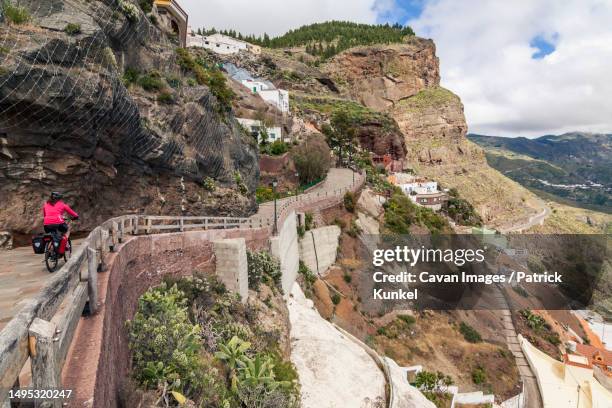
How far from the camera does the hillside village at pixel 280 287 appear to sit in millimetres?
9227

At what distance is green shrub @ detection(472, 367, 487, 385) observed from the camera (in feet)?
86.0

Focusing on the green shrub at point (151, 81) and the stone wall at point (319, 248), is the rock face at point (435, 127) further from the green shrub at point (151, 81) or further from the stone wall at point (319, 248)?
the green shrub at point (151, 81)

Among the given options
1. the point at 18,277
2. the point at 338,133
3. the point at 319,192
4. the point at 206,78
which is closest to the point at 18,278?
the point at 18,277

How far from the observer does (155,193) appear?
16578 mm

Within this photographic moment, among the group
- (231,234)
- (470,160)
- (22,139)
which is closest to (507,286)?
(231,234)

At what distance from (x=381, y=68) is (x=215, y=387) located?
10592 centimetres

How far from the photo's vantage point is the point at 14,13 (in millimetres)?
9859

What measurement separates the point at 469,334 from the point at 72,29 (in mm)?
33371

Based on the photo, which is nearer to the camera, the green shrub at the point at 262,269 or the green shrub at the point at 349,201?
the green shrub at the point at 262,269

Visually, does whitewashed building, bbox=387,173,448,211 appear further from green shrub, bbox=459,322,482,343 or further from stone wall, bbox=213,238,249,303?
stone wall, bbox=213,238,249,303

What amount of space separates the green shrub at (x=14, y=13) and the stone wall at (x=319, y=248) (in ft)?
62.4

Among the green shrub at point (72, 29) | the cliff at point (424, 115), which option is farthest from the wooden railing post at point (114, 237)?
the cliff at point (424, 115)

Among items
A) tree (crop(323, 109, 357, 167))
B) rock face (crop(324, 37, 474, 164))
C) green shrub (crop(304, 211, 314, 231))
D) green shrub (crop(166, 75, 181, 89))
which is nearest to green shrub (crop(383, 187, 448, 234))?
green shrub (crop(304, 211, 314, 231))

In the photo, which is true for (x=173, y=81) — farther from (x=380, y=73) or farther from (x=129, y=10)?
(x=380, y=73)
